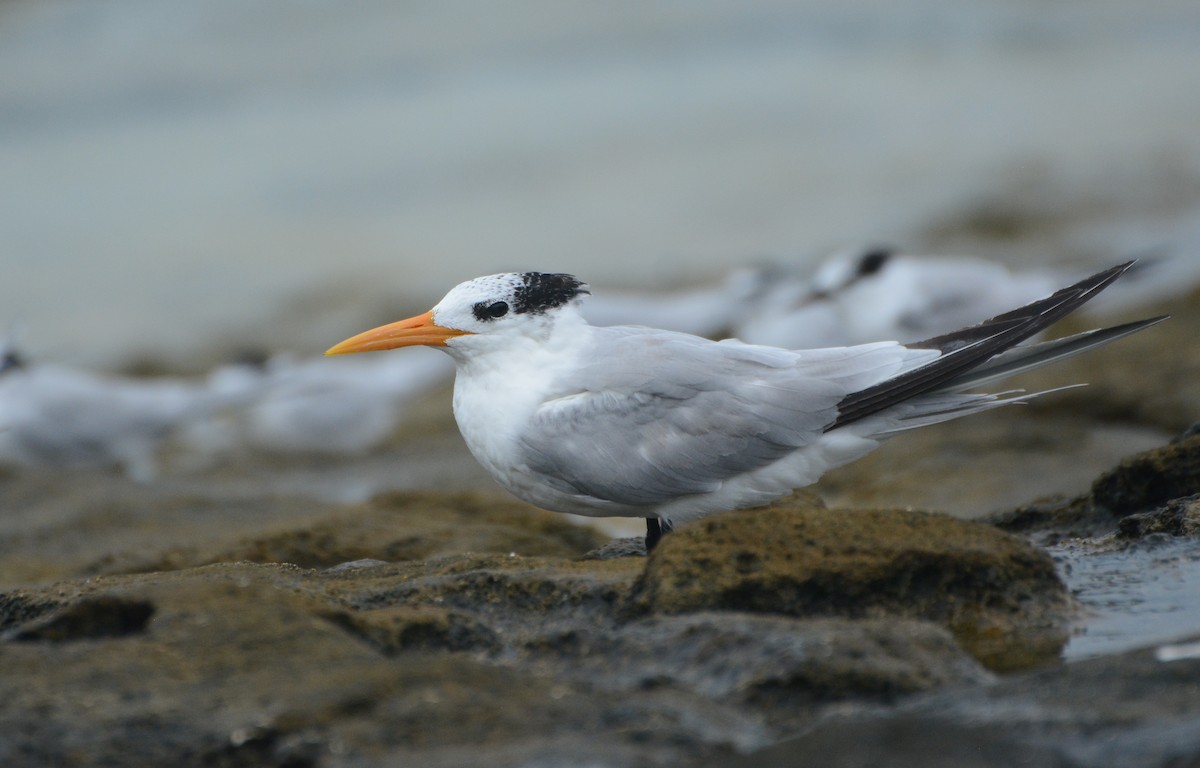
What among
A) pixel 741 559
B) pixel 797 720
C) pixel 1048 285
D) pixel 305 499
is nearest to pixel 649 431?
pixel 741 559

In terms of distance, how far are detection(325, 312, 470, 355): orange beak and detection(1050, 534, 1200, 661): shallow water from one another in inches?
75.8

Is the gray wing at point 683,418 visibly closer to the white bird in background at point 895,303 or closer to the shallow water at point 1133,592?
the shallow water at point 1133,592

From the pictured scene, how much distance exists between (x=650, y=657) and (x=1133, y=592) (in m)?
1.32

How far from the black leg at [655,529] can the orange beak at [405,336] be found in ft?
2.70

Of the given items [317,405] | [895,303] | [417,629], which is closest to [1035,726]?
[417,629]

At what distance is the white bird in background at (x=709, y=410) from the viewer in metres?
4.02

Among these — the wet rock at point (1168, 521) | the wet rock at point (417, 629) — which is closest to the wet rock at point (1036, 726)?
the wet rock at point (417, 629)

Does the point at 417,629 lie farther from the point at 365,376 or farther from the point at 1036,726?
the point at 365,376

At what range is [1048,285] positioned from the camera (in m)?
10.8

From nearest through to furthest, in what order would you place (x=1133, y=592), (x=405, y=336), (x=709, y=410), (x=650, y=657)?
(x=650, y=657) → (x=1133, y=592) → (x=709, y=410) → (x=405, y=336)

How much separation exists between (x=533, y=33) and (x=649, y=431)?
17.0 meters

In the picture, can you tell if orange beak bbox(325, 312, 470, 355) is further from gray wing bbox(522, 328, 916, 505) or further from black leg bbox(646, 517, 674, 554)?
black leg bbox(646, 517, 674, 554)

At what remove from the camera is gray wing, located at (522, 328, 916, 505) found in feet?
13.2

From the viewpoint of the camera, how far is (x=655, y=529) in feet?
14.2
